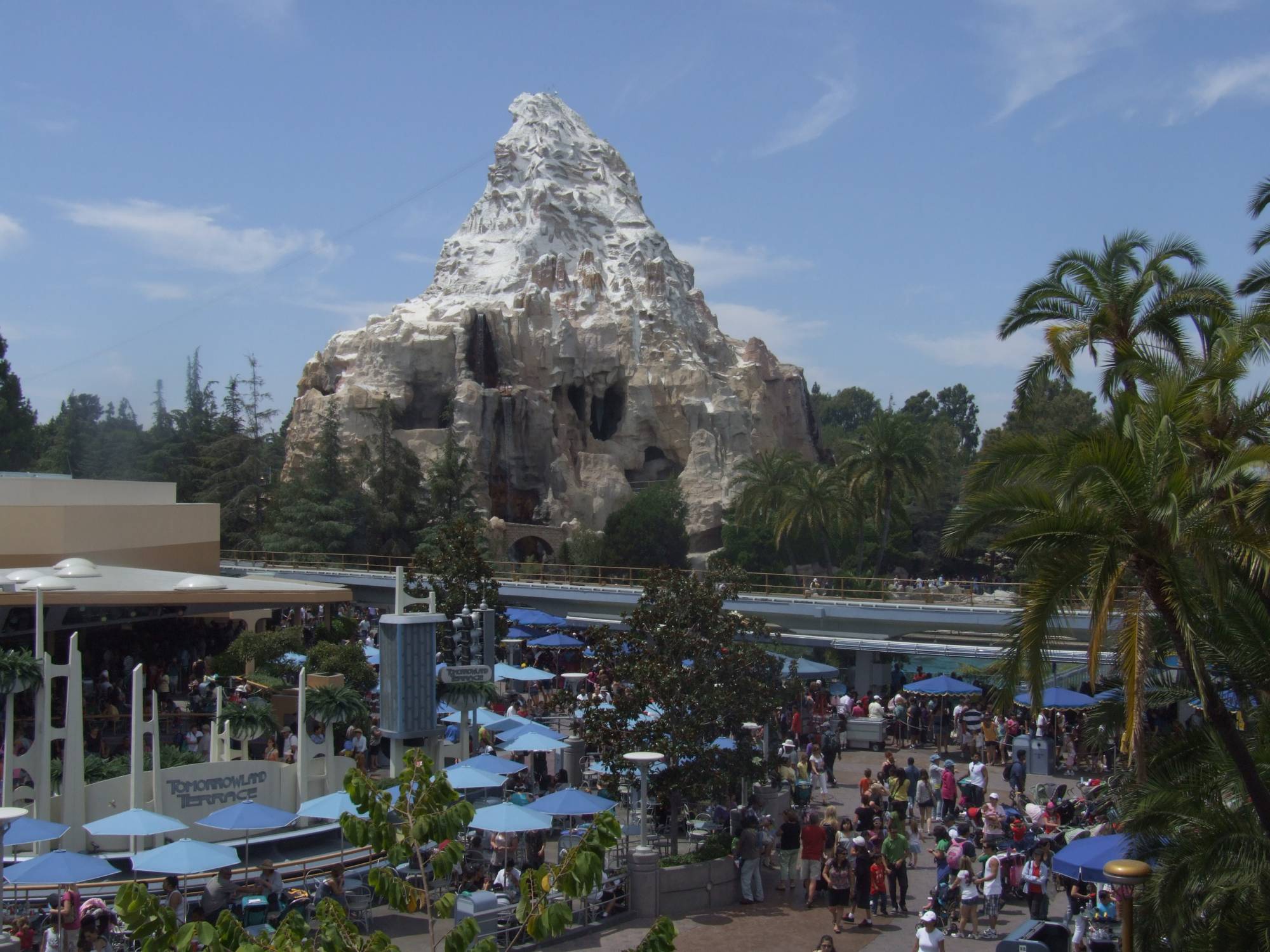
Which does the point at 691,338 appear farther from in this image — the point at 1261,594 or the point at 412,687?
the point at 1261,594

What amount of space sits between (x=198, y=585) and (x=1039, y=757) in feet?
57.4

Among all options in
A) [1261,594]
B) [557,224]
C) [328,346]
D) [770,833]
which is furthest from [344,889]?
[557,224]

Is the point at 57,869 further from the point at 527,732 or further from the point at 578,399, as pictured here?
the point at 578,399

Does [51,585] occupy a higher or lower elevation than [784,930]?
Result: higher

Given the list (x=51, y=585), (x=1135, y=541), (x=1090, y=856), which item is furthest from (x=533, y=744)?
(x=1135, y=541)

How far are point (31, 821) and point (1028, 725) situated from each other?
17.9 m

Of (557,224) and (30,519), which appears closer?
(30,519)

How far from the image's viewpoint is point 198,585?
25984 millimetres

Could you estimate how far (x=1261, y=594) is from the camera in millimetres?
11445

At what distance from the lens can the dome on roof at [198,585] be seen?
25.8 m

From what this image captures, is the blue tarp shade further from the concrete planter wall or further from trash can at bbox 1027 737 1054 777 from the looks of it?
the concrete planter wall

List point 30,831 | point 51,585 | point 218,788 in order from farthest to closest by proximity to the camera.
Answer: point 51,585, point 218,788, point 30,831

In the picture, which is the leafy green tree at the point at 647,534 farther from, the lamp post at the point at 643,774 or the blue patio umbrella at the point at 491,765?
the lamp post at the point at 643,774

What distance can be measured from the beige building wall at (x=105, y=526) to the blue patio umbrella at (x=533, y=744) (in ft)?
51.1
